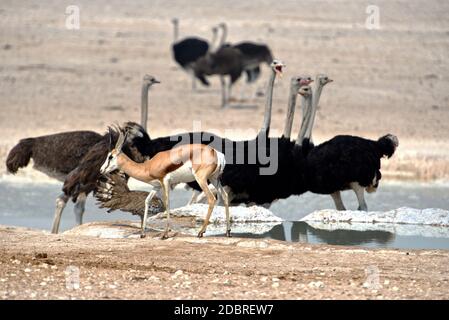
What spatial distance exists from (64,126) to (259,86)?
5944 millimetres

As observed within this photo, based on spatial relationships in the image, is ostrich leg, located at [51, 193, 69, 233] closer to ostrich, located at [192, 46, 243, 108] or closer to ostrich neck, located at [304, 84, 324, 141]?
ostrich neck, located at [304, 84, 324, 141]

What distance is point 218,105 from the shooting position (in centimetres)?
2053

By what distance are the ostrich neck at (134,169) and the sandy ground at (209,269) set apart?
1.44 ft

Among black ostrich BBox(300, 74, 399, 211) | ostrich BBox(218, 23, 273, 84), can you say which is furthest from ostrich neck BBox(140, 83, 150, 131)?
ostrich BBox(218, 23, 273, 84)

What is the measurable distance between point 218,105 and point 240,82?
170 inches

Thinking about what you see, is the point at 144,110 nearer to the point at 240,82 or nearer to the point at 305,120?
the point at 305,120

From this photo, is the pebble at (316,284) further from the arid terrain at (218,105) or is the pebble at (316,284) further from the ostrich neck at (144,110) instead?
the ostrich neck at (144,110)

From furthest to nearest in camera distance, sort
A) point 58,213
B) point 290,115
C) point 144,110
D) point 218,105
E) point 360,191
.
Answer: point 218,105, point 144,110, point 290,115, point 360,191, point 58,213

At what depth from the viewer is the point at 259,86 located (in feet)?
75.6

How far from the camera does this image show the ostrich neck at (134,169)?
9.15m

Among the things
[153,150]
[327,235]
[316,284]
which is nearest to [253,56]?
[153,150]

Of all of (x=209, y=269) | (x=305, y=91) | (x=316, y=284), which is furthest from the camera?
(x=305, y=91)

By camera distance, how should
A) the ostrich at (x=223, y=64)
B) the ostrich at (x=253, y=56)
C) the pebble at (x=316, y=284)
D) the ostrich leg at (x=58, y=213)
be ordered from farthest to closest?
the ostrich at (x=253, y=56), the ostrich at (x=223, y=64), the ostrich leg at (x=58, y=213), the pebble at (x=316, y=284)

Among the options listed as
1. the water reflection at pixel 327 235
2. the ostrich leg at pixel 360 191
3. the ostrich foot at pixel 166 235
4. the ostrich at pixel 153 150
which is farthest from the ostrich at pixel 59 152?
the ostrich leg at pixel 360 191
